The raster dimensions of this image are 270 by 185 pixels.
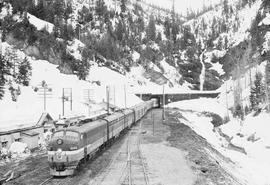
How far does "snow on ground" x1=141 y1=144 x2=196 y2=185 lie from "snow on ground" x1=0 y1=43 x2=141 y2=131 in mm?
18625

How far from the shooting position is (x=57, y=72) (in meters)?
97.1

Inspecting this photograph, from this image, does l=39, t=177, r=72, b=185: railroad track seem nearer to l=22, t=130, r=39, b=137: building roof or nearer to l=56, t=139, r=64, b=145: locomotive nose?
l=56, t=139, r=64, b=145: locomotive nose

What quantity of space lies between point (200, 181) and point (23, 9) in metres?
99.4

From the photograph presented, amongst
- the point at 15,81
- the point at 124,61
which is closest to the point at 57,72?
the point at 15,81

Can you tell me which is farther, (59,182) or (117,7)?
(117,7)

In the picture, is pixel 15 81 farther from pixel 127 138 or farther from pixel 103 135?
pixel 103 135

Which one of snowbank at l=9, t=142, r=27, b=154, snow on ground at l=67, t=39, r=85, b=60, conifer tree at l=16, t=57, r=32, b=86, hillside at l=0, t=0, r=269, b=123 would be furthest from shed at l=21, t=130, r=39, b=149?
snow on ground at l=67, t=39, r=85, b=60

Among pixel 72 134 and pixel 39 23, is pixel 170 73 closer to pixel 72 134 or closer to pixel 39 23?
pixel 39 23

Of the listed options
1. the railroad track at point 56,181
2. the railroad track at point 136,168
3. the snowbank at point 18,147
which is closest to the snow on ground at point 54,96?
A: the snowbank at point 18,147

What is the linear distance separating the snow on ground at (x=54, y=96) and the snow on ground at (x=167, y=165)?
18.6 meters

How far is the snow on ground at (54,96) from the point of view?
50669 mm

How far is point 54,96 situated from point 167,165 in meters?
51.7

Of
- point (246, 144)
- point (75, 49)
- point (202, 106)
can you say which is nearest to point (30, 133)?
point (246, 144)

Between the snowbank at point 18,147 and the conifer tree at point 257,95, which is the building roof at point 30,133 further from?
the conifer tree at point 257,95
